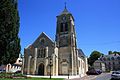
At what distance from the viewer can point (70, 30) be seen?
44906 mm

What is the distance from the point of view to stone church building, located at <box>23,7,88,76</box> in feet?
135

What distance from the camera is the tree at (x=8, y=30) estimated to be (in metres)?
18.9

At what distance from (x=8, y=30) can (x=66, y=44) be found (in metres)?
25.3

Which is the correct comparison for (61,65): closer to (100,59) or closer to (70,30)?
(70,30)

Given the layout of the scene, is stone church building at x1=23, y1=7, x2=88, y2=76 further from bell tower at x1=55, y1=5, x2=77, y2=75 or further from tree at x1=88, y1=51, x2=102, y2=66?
tree at x1=88, y1=51, x2=102, y2=66

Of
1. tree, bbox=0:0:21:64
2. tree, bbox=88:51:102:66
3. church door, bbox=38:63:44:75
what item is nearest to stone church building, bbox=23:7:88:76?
church door, bbox=38:63:44:75

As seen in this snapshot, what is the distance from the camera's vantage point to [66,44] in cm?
4353

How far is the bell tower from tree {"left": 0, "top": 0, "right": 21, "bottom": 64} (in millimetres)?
21331

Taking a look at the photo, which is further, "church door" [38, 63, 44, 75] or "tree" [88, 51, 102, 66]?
"tree" [88, 51, 102, 66]

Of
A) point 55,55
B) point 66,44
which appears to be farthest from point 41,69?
point 66,44

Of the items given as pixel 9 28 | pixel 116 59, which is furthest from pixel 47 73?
pixel 116 59

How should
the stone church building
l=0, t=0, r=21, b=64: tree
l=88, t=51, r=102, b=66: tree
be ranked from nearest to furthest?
l=0, t=0, r=21, b=64: tree, the stone church building, l=88, t=51, r=102, b=66: tree

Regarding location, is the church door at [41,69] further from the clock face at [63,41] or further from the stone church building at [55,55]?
the clock face at [63,41]

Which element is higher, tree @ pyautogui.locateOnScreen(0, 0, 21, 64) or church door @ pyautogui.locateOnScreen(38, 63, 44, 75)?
tree @ pyautogui.locateOnScreen(0, 0, 21, 64)
